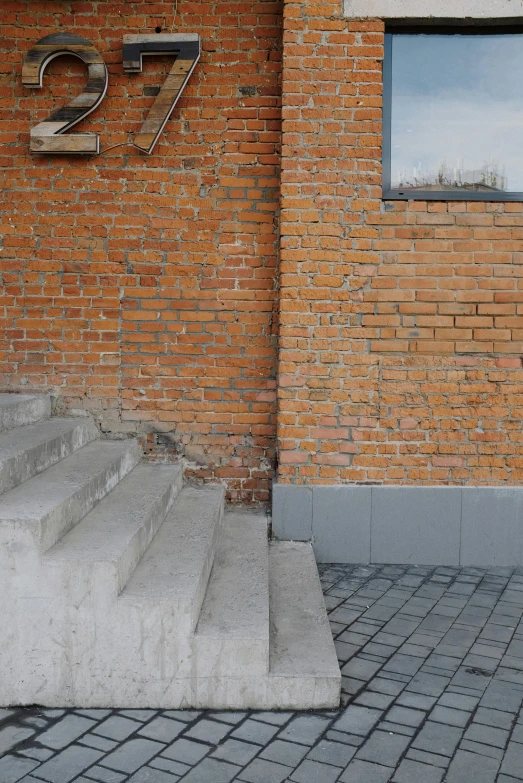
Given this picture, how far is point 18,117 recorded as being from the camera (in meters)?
4.78

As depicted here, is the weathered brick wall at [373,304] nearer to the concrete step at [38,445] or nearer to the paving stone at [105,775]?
the concrete step at [38,445]

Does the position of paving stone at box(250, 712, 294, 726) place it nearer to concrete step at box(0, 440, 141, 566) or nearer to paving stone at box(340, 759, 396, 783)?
paving stone at box(340, 759, 396, 783)

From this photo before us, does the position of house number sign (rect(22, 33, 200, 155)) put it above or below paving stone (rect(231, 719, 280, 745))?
above

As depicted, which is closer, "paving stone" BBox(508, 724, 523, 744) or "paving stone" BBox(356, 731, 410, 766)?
"paving stone" BBox(356, 731, 410, 766)

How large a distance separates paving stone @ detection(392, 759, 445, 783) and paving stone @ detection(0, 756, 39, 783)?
4.02 ft

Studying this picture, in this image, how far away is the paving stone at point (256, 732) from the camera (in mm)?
2582

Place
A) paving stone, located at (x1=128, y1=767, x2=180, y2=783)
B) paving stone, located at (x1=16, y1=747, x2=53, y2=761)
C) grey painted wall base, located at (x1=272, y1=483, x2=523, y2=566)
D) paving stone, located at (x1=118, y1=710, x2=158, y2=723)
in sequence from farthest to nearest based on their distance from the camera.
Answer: grey painted wall base, located at (x1=272, y1=483, x2=523, y2=566) → paving stone, located at (x1=118, y1=710, x2=158, y2=723) → paving stone, located at (x1=16, y1=747, x2=53, y2=761) → paving stone, located at (x1=128, y1=767, x2=180, y2=783)

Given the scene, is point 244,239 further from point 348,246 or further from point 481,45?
point 481,45

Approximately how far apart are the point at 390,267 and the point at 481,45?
5.18ft

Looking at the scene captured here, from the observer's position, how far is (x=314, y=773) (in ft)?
7.75

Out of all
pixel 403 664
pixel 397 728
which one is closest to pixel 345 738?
pixel 397 728

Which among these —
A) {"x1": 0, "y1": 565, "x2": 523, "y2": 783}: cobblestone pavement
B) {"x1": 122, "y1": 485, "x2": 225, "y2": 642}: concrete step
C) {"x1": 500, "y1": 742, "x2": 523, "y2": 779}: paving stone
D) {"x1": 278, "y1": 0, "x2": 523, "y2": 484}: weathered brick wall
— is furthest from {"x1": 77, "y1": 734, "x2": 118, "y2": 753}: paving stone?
{"x1": 278, "y1": 0, "x2": 523, "y2": 484}: weathered brick wall

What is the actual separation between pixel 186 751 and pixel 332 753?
519 millimetres

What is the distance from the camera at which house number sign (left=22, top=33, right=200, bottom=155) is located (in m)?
4.61
